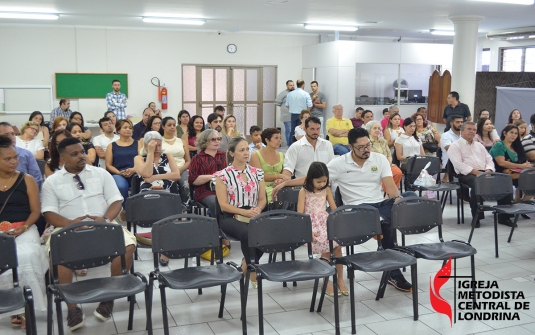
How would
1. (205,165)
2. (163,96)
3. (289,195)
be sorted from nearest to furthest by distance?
(289,195), (205,165), (163,96)

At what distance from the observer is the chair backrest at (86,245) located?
3551mm

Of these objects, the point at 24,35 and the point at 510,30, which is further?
the point at 510,30

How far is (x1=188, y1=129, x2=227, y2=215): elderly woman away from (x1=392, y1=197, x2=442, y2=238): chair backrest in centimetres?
186

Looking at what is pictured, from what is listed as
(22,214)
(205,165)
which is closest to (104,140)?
(205,165)

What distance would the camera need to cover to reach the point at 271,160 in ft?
18.8

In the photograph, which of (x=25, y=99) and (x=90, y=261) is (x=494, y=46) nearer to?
(x=25, y=99)

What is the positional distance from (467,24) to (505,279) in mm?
7452

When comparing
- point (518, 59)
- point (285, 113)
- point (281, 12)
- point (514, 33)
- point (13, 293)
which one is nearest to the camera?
point (13, 293)

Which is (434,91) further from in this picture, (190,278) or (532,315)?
(190,278)

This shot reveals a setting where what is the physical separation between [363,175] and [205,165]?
5.34ft

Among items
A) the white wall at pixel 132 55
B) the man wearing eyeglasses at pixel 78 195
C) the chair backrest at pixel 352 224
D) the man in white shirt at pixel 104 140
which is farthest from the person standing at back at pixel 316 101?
the man wearing eyeglasses at pixel 78 195

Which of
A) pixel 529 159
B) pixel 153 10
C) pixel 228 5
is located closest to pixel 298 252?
pixel 529 159

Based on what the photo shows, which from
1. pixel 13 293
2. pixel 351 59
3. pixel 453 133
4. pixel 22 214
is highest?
pixel 351 59

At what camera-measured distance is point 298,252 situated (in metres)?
5.60
